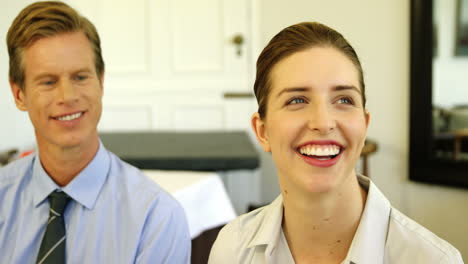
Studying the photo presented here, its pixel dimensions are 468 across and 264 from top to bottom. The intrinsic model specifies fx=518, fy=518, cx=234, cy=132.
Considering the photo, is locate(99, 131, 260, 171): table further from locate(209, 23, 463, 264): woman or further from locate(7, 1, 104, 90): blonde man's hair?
locate(209, 23, 463, 264): woman

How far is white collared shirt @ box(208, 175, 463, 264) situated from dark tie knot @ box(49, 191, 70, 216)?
1.23 feet

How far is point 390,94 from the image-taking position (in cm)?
301

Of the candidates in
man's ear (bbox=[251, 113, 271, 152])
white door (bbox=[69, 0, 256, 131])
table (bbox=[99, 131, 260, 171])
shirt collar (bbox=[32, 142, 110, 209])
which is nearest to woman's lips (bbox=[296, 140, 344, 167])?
man's ear (bbox=[251, 113, 271, 152])

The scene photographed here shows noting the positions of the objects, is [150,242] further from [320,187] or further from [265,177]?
[265,177]

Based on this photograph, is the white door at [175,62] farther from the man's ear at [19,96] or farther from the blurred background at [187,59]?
the man's ear at [19,96]

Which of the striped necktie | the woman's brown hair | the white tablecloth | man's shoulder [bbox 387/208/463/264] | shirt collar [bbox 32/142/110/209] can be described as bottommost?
the white tablecloth

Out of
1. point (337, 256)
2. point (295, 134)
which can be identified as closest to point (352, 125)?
point (295, 134)

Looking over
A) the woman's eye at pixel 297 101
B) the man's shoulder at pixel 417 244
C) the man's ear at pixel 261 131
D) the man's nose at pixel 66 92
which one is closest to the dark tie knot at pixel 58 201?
the man's nose at pixel 66 92

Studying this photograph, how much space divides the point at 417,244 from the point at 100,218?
2.23 feet

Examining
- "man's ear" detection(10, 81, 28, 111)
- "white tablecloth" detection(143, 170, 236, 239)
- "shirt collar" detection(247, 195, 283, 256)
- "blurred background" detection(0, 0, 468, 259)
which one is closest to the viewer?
"shirt collar" detection(247, 195, 283, 256)

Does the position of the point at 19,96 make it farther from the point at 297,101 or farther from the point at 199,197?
the point at 199,197

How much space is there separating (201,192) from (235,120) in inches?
72.8

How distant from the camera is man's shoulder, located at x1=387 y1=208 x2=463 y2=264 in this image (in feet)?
2.80

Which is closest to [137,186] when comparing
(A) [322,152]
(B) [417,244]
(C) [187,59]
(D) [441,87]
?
(A) [322,152]
